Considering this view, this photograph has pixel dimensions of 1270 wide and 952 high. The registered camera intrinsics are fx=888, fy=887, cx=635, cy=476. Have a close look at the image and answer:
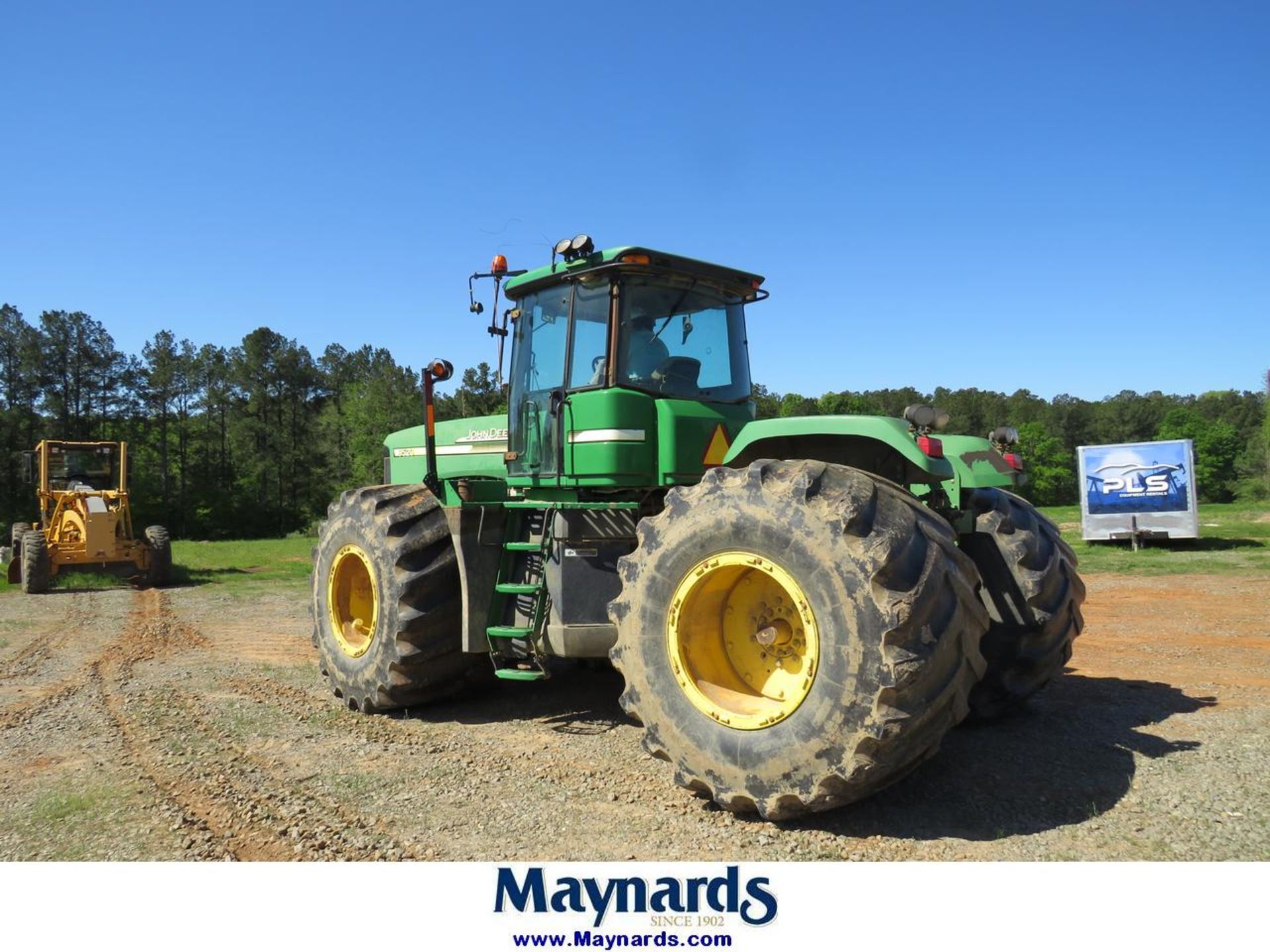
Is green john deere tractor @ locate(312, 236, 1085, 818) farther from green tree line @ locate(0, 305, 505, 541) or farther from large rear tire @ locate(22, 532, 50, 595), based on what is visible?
green tree line @ locate(0, 305, 505, 541)

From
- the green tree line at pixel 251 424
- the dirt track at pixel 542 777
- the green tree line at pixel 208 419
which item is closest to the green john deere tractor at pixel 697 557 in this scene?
the dirt track at pixel 542 777

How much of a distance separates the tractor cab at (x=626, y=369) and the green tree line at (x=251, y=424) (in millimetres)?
34138

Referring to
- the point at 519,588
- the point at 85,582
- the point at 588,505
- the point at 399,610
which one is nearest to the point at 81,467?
the point at 85,582

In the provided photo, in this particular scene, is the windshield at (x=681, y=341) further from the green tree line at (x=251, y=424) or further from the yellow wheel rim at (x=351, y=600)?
the green tree line at (x=251, y=424)

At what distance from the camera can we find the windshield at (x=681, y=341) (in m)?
5.88

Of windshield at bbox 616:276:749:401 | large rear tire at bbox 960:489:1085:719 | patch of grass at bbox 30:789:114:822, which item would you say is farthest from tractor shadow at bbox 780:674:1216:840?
patch of grass at bbox 30:789:114:822

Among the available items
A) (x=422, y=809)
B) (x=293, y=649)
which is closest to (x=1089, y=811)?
(x=422, y=809)

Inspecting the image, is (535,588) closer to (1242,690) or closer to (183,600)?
(1242,690)

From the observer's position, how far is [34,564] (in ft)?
53.7

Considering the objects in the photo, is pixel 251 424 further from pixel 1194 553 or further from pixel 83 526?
pixel 1194 553

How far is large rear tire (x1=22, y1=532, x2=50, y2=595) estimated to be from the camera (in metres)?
→ 16.4

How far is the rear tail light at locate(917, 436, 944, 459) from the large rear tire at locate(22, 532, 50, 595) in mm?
17264

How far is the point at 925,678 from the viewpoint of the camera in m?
3.73

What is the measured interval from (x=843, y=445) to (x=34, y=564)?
1666 cm
